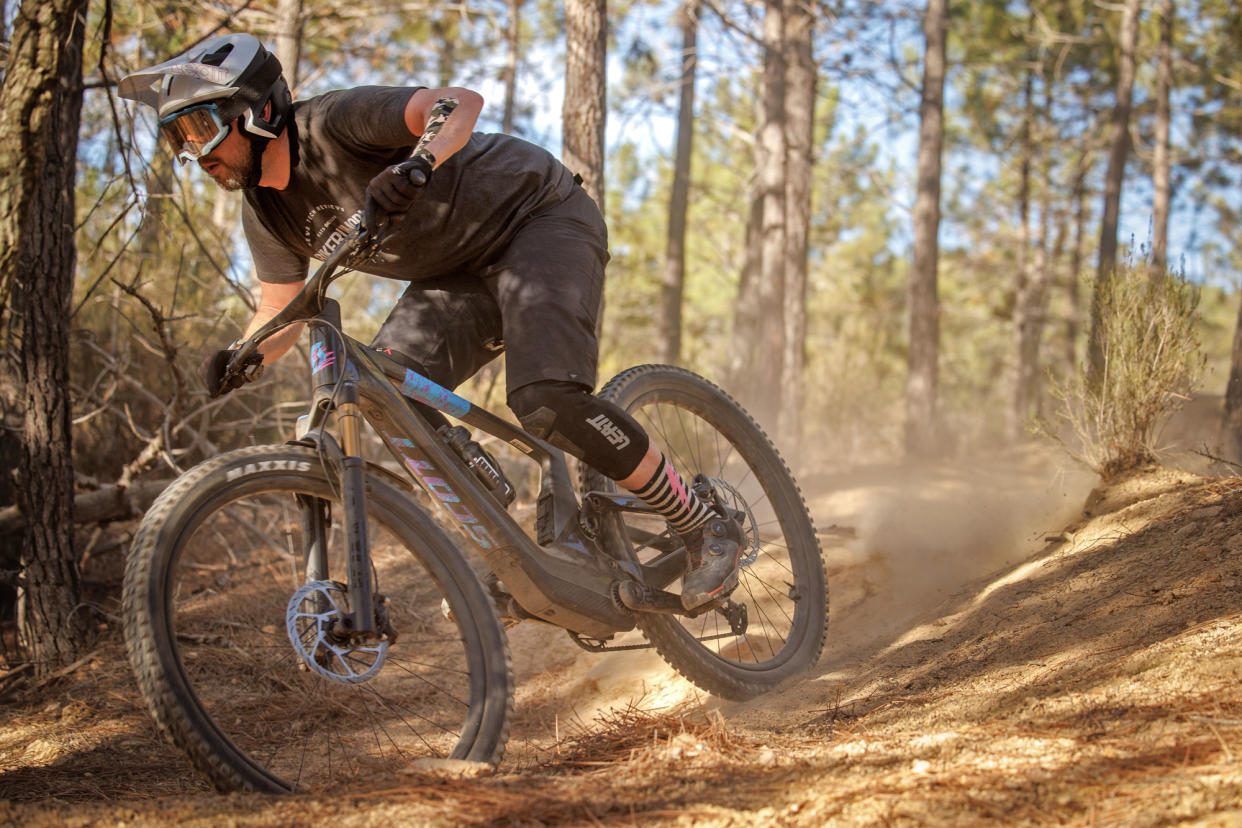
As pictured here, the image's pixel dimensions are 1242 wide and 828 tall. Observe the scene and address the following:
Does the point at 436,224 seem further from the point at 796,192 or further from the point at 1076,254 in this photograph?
the point at 1076,254

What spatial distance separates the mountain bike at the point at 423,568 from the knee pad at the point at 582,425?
19 cm

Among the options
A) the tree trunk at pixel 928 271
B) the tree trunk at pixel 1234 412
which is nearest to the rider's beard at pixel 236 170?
the tree trunk at pixel 1234 412

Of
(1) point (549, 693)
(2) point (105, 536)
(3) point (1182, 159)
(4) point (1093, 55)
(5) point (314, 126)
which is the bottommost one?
(1) point (549, 693)

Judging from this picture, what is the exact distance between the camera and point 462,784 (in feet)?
7.39

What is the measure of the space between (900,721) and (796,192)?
11.7 metres

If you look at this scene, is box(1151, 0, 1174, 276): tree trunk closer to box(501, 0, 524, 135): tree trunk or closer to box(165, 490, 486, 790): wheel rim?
box(501, 0, 524, 135): tree trunk

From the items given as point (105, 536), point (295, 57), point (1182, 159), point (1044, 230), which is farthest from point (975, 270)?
point (105, 536)

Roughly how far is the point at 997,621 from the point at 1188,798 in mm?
1863

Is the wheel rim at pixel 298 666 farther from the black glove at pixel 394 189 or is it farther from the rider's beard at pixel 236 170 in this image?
the rider's beard at pixel 236 170

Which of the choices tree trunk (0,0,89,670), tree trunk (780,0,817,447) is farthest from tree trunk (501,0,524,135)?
tree trunk (0,0,89,670)

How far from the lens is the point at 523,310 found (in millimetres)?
3000

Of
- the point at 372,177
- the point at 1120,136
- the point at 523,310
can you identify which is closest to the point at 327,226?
the point at 372,177

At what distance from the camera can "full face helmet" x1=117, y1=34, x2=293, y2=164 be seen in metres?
2.61

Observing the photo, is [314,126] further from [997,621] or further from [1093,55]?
[1093,55]
